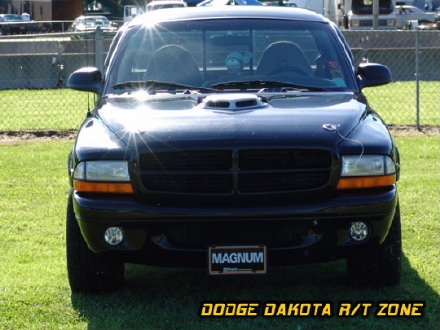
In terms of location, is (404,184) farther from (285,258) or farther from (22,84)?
(22,84)

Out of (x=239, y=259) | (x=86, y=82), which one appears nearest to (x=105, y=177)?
(x=239, y=259)

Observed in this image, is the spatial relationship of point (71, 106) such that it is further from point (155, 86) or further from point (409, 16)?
point (409, 16)

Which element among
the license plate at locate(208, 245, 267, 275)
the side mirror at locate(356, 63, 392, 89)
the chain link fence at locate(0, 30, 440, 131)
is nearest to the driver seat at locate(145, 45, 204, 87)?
the side mirror at locate(356, 63, 392, 89)

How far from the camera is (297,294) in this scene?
5809 millimetres

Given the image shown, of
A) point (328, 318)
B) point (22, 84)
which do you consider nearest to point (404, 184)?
point (328, 318)

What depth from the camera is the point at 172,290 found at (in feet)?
19.6

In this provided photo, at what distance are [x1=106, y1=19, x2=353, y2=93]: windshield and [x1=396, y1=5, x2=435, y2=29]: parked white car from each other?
113 ft

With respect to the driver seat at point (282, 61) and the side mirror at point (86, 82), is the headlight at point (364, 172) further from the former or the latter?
the side mirror at point (86, 82)

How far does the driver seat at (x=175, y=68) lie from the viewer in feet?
21.1

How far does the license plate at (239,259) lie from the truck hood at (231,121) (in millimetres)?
535

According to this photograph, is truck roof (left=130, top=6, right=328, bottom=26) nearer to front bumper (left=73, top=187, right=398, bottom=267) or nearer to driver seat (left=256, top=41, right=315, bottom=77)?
driver seat (left=256, top=41, right=315, bottom=77)

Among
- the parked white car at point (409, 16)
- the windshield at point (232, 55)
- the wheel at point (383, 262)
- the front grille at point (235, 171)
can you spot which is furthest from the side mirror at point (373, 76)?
the parked white car at point (409, 16)

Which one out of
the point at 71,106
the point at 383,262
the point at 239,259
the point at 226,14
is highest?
the point at 226,14

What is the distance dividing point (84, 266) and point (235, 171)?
1.12 metres
